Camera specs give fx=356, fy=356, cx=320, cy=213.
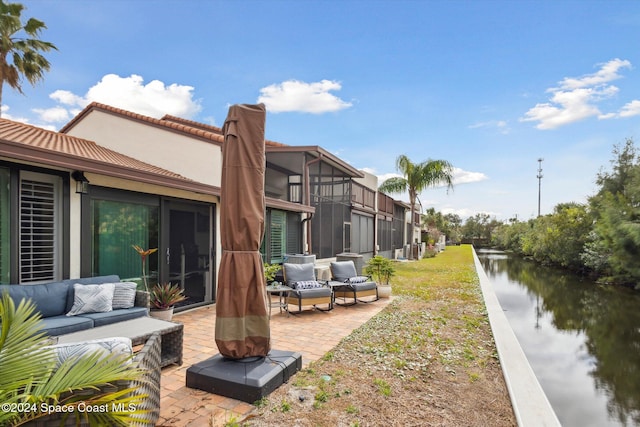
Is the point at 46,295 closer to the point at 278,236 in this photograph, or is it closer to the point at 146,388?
the point at 146,388

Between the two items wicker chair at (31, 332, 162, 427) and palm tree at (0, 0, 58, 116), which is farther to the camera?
palm tree at (0, 0, 58, 116)

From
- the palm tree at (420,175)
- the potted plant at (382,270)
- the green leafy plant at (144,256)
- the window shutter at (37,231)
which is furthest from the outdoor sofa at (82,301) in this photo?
the palm tree at (420,175)

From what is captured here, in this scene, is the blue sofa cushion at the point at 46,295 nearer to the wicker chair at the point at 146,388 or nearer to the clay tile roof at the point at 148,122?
the wicker chair at the point at 146,388

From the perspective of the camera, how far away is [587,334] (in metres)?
8.95

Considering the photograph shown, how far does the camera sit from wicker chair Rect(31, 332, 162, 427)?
2021 mm

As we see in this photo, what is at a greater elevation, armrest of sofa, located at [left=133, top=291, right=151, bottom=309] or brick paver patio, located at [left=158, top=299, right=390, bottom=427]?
armrest of sofa, located at [left=133, top=291, right=151, bottom=309]

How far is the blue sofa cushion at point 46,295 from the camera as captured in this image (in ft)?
14.3

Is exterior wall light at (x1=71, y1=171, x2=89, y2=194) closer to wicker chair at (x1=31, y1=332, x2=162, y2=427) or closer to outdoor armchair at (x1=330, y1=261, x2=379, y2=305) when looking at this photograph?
wicker chair at (x1=31, y1=332, x2=162, y2=427)

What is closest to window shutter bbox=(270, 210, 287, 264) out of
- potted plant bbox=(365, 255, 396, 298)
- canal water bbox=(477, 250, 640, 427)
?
potted plant bbox=(365, 255, 396, 298)

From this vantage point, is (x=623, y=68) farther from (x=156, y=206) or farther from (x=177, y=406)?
(x=177, y=406)

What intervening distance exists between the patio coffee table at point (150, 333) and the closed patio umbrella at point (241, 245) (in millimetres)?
844

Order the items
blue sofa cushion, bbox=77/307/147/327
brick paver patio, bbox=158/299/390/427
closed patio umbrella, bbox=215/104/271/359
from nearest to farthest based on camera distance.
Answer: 1. brick paver patio, bbox=158/299/390/427
2. closed patio umbrella, bbox=215/104/271/359
3. blue sofa cushion, bbox=77/307/147/327

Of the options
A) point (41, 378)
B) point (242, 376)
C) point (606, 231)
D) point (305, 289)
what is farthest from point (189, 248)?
point (606, 231)

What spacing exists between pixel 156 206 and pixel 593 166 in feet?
81.1
